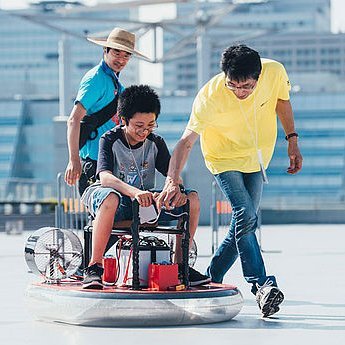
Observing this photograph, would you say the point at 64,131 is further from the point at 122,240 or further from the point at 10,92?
the point at 10,92

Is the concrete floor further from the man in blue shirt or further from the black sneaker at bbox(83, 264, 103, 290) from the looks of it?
the man in blue shirt

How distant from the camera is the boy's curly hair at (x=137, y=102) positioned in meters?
6.74

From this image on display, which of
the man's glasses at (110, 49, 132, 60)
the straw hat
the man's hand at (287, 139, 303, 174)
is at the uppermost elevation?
the straw hat

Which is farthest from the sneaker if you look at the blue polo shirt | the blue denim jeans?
the blue polo shirt

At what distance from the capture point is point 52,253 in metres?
7.17

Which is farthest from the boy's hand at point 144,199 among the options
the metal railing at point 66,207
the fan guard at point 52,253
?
the metal railing at point 66,207

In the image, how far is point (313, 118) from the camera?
124000 mm

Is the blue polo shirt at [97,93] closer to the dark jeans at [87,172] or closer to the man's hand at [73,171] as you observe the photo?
the dark jeans at [87,172]

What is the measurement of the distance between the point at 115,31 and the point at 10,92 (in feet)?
439

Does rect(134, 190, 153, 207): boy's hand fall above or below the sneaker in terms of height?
above

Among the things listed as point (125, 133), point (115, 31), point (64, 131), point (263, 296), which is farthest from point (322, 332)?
point (64, 131)

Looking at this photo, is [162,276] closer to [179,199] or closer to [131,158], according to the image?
[179,199]

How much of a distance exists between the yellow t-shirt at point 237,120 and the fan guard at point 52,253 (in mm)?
934

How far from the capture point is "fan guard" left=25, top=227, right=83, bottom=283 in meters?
7.14
